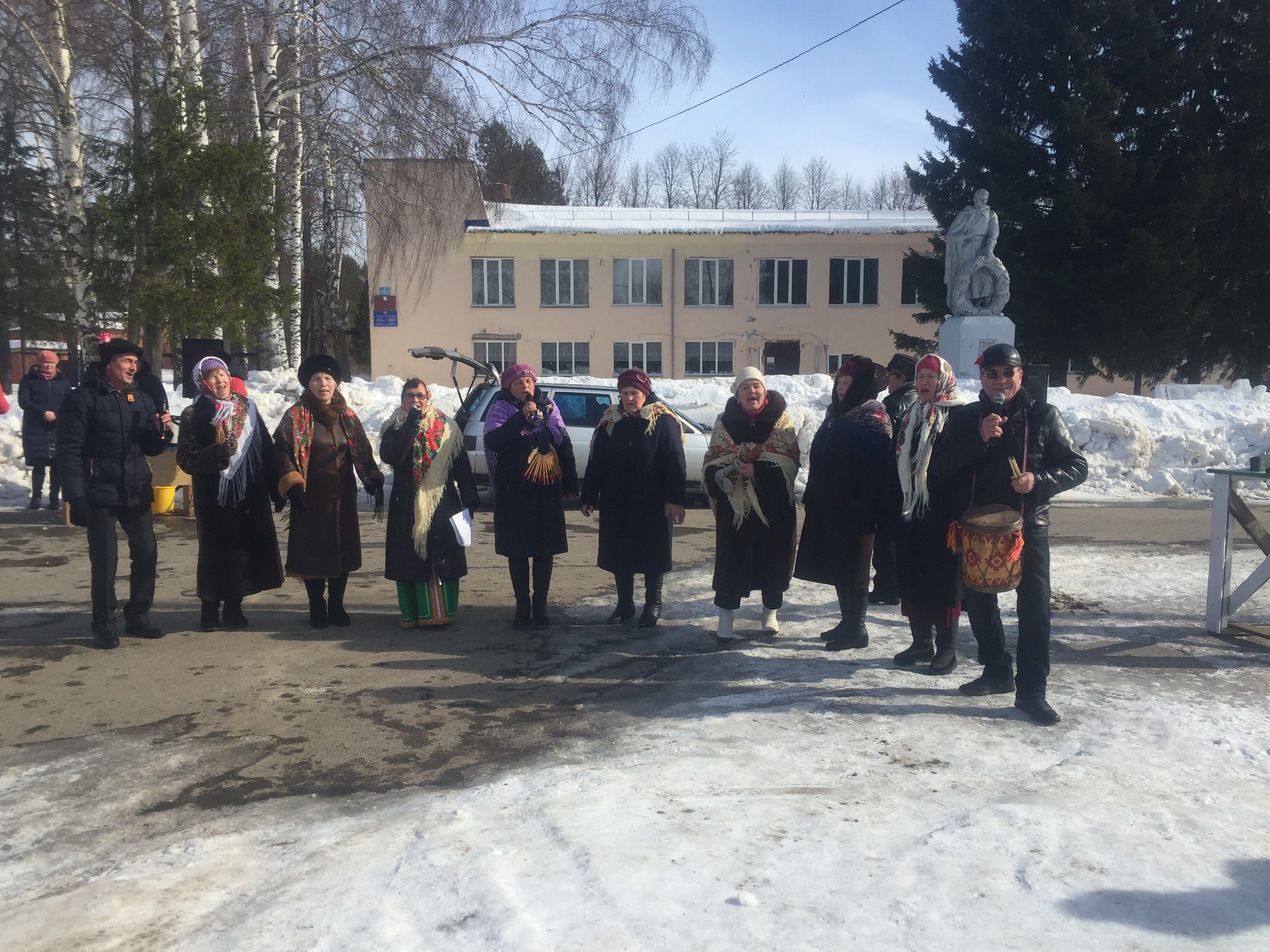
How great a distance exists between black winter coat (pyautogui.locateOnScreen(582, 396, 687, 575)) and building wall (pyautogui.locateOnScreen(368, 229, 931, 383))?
81.7 ft

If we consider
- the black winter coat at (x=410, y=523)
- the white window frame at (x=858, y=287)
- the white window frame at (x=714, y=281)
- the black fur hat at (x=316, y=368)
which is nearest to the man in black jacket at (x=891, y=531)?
the black winter coat at (x=410, y=523)

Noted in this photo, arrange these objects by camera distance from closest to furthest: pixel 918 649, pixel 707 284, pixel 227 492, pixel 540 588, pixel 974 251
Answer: pixel 918 649 → pixel 227 492 → pixel 540 588 → pixel 974 251 → pixel 707 284

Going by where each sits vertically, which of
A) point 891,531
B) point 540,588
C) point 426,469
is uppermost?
point 426,469

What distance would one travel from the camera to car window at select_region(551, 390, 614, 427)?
1322 centimetres

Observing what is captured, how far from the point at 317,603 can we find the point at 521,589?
4.53ft

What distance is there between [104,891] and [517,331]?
29.1m

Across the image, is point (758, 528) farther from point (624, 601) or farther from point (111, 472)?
point (111, 472)

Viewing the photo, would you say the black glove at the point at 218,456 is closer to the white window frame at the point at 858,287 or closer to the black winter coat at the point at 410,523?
the black winter coat at the point at 410,523

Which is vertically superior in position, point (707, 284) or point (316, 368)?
point (707, 284)

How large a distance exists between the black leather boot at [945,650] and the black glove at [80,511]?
5005 millimetres

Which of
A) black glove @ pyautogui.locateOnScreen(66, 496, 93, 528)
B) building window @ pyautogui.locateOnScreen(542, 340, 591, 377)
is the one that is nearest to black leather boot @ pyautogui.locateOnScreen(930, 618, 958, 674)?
black glove @ pyautogui.locateOnScreen(66, 496, 93, 528)

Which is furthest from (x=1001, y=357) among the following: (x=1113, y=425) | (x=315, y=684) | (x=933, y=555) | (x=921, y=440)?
(x=1113, y=425)

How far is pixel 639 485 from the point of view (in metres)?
6.71

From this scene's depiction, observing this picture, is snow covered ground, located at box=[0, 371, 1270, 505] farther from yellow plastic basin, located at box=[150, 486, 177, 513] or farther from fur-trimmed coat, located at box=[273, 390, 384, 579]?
fur-trimmed coat, located at box=[273, 390, 384, 579]
